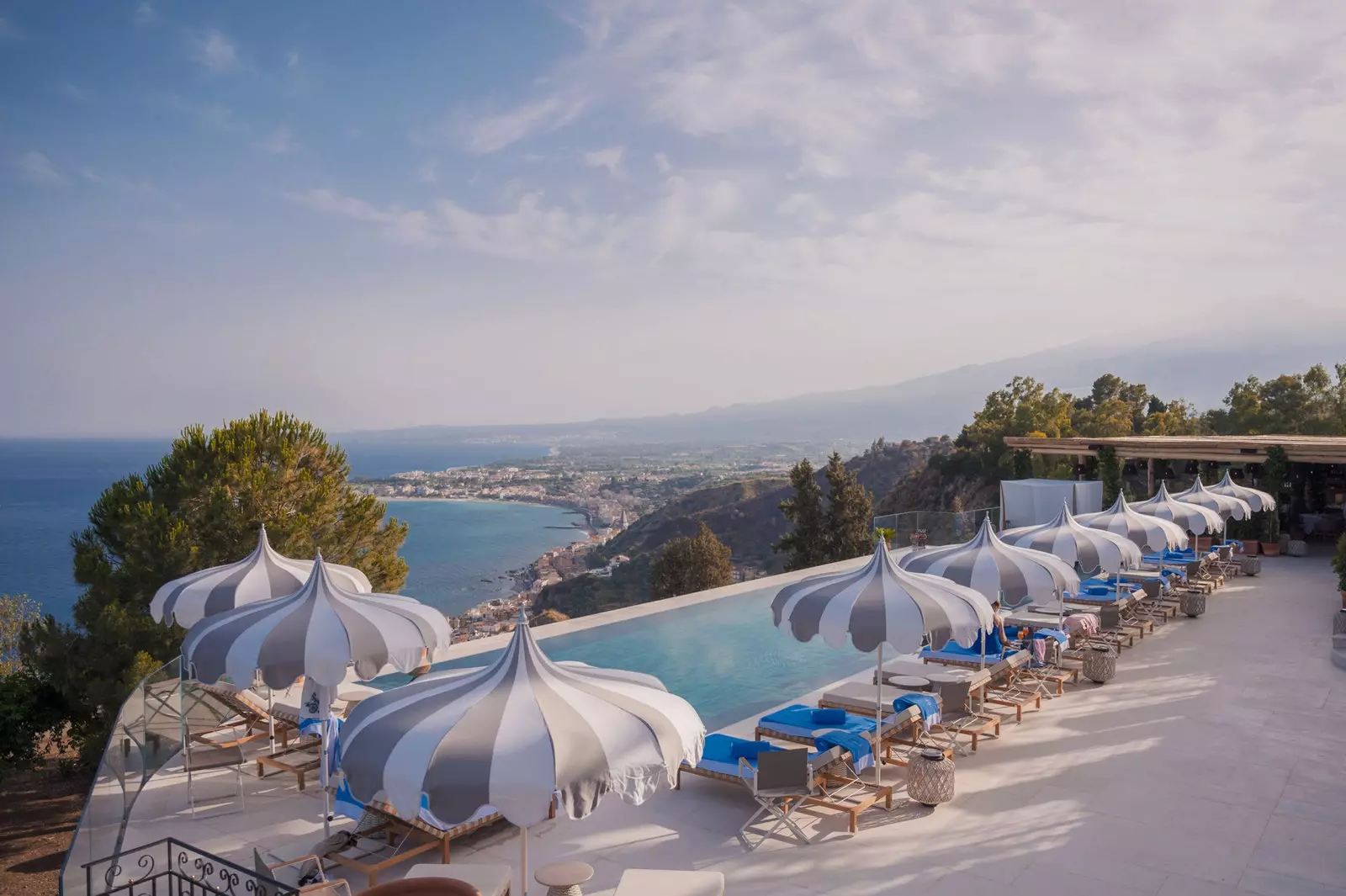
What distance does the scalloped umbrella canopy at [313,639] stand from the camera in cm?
593

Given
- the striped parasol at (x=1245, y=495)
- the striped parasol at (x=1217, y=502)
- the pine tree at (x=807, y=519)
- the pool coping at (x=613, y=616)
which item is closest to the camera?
the pool coping at (x=613, y=616)

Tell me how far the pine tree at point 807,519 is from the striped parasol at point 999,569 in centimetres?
2013

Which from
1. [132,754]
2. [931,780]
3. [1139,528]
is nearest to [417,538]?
[1139,528]

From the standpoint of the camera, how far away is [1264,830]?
6668 mm

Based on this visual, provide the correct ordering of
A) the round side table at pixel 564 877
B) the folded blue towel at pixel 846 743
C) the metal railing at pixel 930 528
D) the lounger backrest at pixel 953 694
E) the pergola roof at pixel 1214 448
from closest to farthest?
1. the round side table at pixel 564 877
2. the folded blue towel at pixel 846 743
3. the lounger backrest at pixel 953 694
4. the metal railing at pixel 930 528
5. the pergola roof at pixel 1214 448

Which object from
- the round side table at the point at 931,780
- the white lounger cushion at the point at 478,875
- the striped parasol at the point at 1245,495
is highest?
the striped parasol at the point at 1245,495

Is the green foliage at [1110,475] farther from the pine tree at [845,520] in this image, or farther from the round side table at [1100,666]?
the round side table at [1100,666]

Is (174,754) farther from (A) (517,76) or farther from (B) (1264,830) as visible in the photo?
(A) (517,76)

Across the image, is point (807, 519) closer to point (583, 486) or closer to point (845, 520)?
point (845, 520)

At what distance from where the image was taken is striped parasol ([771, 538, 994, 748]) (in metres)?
6.82

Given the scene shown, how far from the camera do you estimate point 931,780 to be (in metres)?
7.07

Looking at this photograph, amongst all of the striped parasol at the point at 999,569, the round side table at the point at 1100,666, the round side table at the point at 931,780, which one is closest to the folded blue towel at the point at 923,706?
the round side table at the point at 931,780

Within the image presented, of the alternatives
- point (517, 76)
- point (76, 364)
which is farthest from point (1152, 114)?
point (76, 364)

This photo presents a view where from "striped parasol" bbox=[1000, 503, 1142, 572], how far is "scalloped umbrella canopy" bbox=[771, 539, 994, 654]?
493 centimetres
